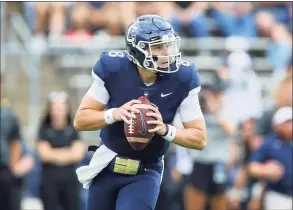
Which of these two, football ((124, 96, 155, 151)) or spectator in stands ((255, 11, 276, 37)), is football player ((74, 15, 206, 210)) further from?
spectator in stands ((255, 11, 276, 37))

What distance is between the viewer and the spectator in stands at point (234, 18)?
12369 millimetres

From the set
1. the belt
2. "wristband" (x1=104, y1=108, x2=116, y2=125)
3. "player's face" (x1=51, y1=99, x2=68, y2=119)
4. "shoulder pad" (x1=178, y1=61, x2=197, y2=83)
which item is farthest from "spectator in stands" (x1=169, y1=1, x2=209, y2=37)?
"wristband" (x1=104, y1=108, x2=116, y2=125)

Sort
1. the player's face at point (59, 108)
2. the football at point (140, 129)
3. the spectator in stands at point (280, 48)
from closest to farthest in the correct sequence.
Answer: the football at point (140, 129), the player's face at point (59, 108), the spectator in stands at point (280, 48)

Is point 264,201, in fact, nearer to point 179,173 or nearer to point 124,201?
point 179,173

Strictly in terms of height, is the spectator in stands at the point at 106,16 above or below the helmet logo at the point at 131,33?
below

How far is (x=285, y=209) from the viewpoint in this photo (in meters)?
7.85

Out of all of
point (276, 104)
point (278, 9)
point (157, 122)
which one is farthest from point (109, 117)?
point (278, 9)

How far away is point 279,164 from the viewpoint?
7.84 metres

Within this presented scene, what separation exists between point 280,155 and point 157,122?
323 centimetres

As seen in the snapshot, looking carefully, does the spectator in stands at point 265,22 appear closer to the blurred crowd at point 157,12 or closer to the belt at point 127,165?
the blurred crowd at point 157,12

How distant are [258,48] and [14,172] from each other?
4.99 metres

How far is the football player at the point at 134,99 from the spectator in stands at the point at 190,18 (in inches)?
274

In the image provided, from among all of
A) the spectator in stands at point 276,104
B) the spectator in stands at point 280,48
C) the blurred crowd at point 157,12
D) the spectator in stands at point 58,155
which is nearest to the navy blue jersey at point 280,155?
Result: the spectator in stands at point 276,104

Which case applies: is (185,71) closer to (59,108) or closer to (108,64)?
(108,64)
